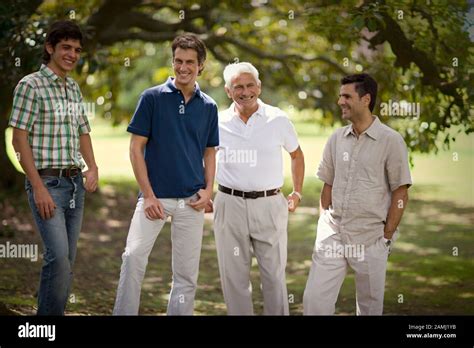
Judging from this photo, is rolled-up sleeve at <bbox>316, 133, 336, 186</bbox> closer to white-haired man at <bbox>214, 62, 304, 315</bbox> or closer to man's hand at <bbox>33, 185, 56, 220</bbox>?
white-haired man at <bbox>214, 62, 304, 315</bbox>

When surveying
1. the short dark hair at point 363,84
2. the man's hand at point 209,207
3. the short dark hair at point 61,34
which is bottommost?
the man's hand at point 209,207

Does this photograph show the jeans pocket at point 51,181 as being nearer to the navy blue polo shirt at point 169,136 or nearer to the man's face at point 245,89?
the navy blue polo shirt at point 169,136

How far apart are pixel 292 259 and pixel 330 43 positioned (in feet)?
9.85

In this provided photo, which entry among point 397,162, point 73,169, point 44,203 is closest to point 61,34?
point 73,169

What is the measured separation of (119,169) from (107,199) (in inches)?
218

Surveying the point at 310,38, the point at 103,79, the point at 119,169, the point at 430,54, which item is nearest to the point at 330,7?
the point at 430,54

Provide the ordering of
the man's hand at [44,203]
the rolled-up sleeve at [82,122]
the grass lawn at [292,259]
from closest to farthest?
the man's hand at [44,203], the rolled-up sleeve at [82,122], the grass lawn at [292,259]

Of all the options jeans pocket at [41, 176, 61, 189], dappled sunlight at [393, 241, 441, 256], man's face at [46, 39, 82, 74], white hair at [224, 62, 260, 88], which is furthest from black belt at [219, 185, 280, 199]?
dappled sunlight at [393, 241, 441, 256]

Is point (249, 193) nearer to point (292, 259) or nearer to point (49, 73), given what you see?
point (49, 73)

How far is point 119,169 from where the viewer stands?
67.7 ft

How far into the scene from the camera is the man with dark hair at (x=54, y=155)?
5012 mm

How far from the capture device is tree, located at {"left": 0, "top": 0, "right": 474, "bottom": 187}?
6.86 m

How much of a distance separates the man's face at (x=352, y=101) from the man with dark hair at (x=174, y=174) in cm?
87

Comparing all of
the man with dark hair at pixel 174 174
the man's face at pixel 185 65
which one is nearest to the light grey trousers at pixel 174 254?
the man with dark hair at pixel 174 174
